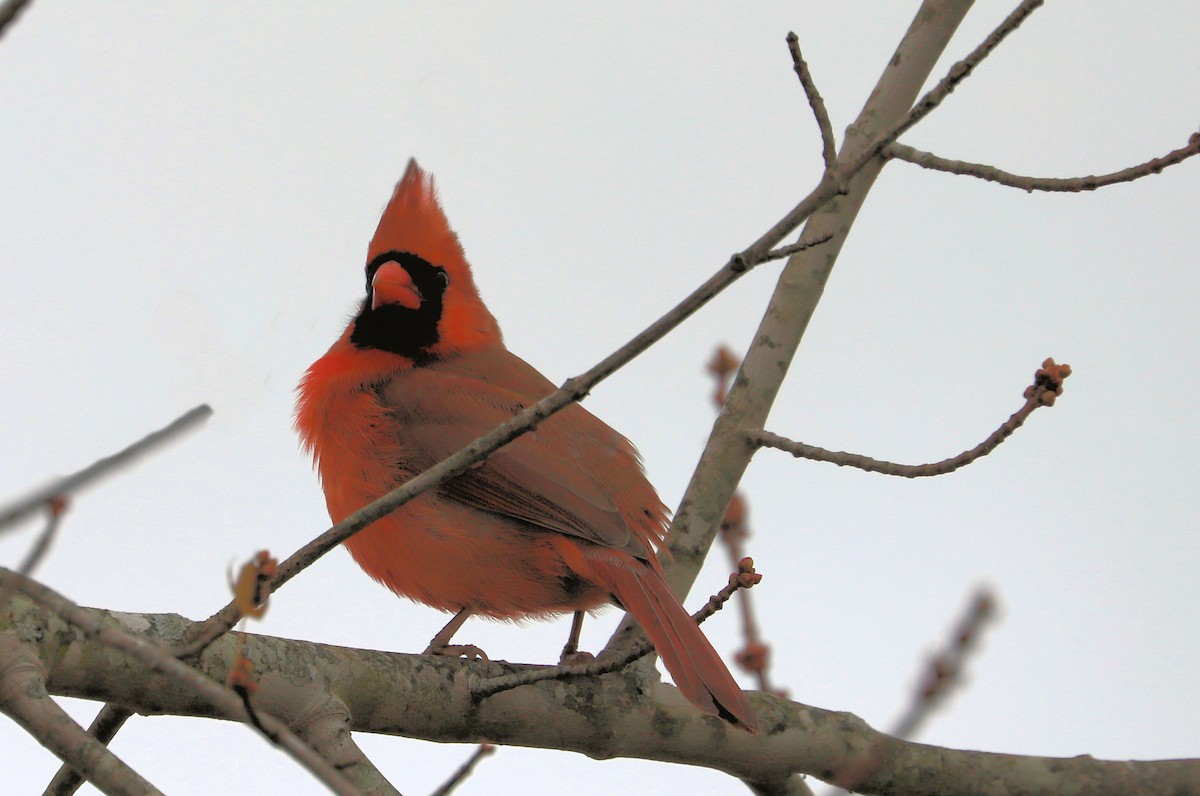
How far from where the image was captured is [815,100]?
232cm

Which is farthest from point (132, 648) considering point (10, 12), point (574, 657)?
point (574, 657)

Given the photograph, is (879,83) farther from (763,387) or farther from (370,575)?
(370,575)

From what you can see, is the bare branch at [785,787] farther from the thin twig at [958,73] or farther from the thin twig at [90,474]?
the thin twig at [90,474]

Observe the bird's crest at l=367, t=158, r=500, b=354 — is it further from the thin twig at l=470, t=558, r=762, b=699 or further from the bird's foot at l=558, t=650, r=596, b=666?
the thin twig at l=470, t=558, r=762, b=699

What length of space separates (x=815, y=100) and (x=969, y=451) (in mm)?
638

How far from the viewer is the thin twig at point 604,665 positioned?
2.17 m

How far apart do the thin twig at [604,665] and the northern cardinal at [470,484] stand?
25cm

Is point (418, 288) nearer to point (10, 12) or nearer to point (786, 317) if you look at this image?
point (786, 317)

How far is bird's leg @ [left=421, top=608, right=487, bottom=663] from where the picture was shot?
2.87 m

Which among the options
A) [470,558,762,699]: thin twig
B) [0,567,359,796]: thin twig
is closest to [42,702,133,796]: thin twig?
[470,558,762,699]: thin twig

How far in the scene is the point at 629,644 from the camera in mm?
2777

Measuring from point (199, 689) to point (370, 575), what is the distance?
2008 millimetres

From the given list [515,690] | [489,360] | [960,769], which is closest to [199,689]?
[515,690]

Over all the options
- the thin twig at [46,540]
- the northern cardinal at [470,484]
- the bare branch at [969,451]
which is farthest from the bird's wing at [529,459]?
the thin twig at [46,540]
